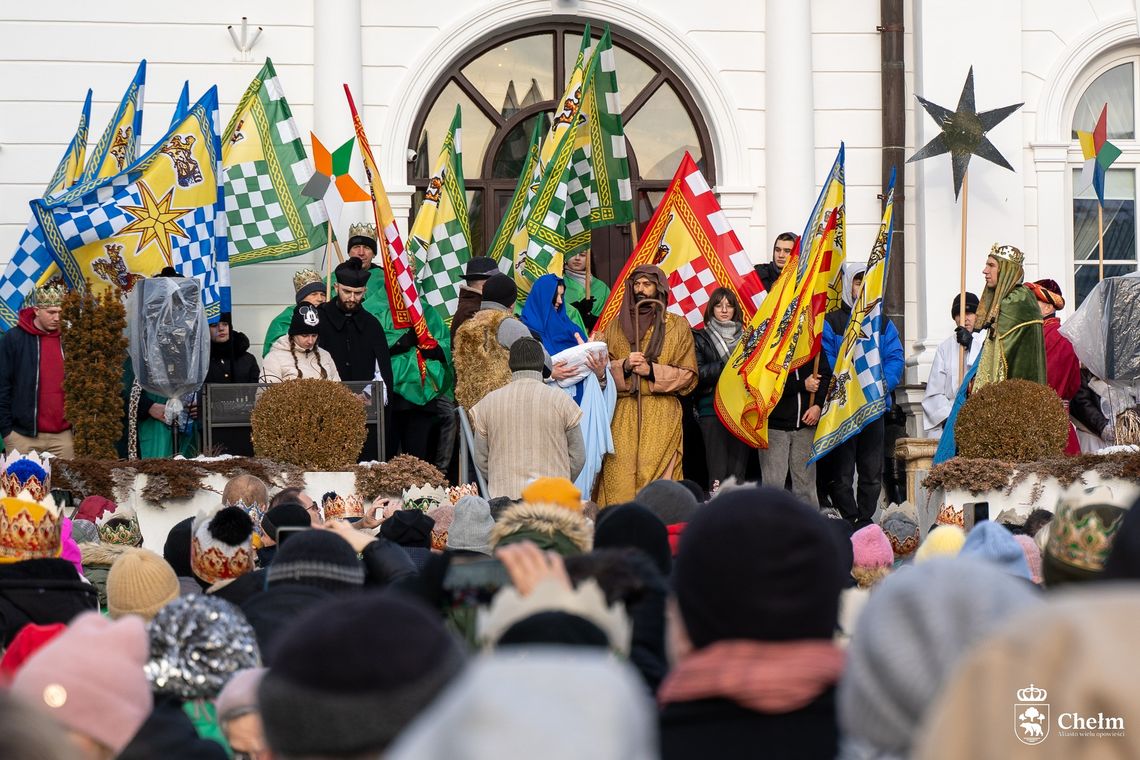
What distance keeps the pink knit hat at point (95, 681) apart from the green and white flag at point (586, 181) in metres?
9.17

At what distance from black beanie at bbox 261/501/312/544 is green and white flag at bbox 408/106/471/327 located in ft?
19.9

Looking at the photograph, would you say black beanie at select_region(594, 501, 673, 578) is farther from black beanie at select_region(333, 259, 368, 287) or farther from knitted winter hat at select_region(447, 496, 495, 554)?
black beanie at select_region(333, 259, 368, 287)

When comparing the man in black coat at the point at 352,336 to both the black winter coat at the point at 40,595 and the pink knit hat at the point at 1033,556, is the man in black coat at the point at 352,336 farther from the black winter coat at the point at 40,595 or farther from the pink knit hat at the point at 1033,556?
the black winter coat at the point at 40,595

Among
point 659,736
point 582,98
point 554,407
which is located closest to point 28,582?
point 659,736

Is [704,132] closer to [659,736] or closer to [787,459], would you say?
[787,459]

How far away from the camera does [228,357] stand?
40.2 feet

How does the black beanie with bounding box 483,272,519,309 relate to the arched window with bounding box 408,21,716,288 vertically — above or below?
below

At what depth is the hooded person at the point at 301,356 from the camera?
11.4 m

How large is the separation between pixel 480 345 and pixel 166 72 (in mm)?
4818

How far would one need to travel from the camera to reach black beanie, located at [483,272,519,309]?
10.2 m

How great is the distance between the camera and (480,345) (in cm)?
1024

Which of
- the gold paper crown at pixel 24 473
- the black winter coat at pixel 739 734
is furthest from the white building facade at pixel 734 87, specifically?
the black winter coat at pixel 739 734

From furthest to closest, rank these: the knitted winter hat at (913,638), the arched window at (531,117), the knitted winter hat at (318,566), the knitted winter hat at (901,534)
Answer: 1. the arched window at (531,117)
2. the knitted winter hat at (901,534)
3. the knitted winter hat at (318,566)
4. the knitted winter hat at (913,638)

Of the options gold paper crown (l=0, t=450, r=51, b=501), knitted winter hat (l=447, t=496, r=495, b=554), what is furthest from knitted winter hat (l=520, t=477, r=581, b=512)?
gold paper crown (l=0, t=450, r=51, b=501)
